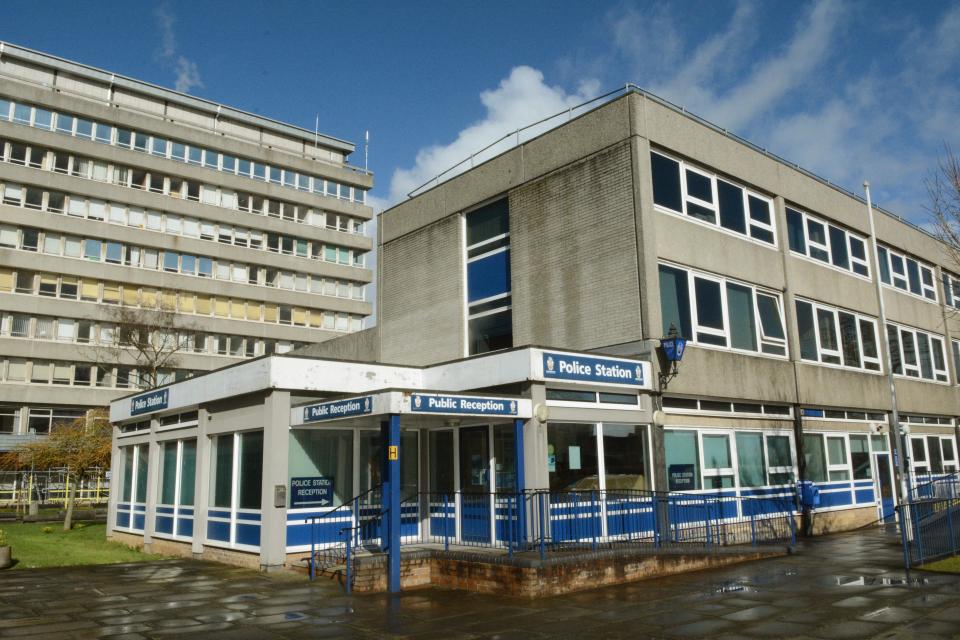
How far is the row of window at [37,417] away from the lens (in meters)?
49.3

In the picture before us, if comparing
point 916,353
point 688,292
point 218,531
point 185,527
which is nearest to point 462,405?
point 218,531

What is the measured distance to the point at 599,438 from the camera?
50.7ft

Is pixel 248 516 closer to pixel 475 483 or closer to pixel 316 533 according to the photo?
pixel 316 533

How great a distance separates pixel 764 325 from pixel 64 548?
1863 cm

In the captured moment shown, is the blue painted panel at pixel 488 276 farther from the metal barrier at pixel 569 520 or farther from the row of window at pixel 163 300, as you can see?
the row of window at pixel 163 300

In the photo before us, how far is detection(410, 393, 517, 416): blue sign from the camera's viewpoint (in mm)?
12758

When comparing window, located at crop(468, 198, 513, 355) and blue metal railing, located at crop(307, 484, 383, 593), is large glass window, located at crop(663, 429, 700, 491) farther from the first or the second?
blue metal railing, located at crop(307, 484, 383, 593)

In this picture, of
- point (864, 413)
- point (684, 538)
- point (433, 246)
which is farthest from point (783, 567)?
point (433, 246)

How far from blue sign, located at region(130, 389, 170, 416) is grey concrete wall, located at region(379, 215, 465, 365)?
670cm

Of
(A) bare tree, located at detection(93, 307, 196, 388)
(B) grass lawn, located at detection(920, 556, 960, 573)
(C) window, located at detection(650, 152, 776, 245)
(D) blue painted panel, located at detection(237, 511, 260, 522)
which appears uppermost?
(A) bare tree, located at detection(93, 307, 196, 388)

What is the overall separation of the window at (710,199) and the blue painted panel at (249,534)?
36.2 feet

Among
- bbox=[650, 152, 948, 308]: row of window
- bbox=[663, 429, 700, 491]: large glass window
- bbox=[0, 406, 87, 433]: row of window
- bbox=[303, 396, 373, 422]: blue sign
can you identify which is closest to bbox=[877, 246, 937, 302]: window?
bbox=[650, 152, 948, 308]: row of window

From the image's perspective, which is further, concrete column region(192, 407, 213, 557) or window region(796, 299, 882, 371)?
window region(796, 299, 882, 371)

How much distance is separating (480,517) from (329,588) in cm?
305
